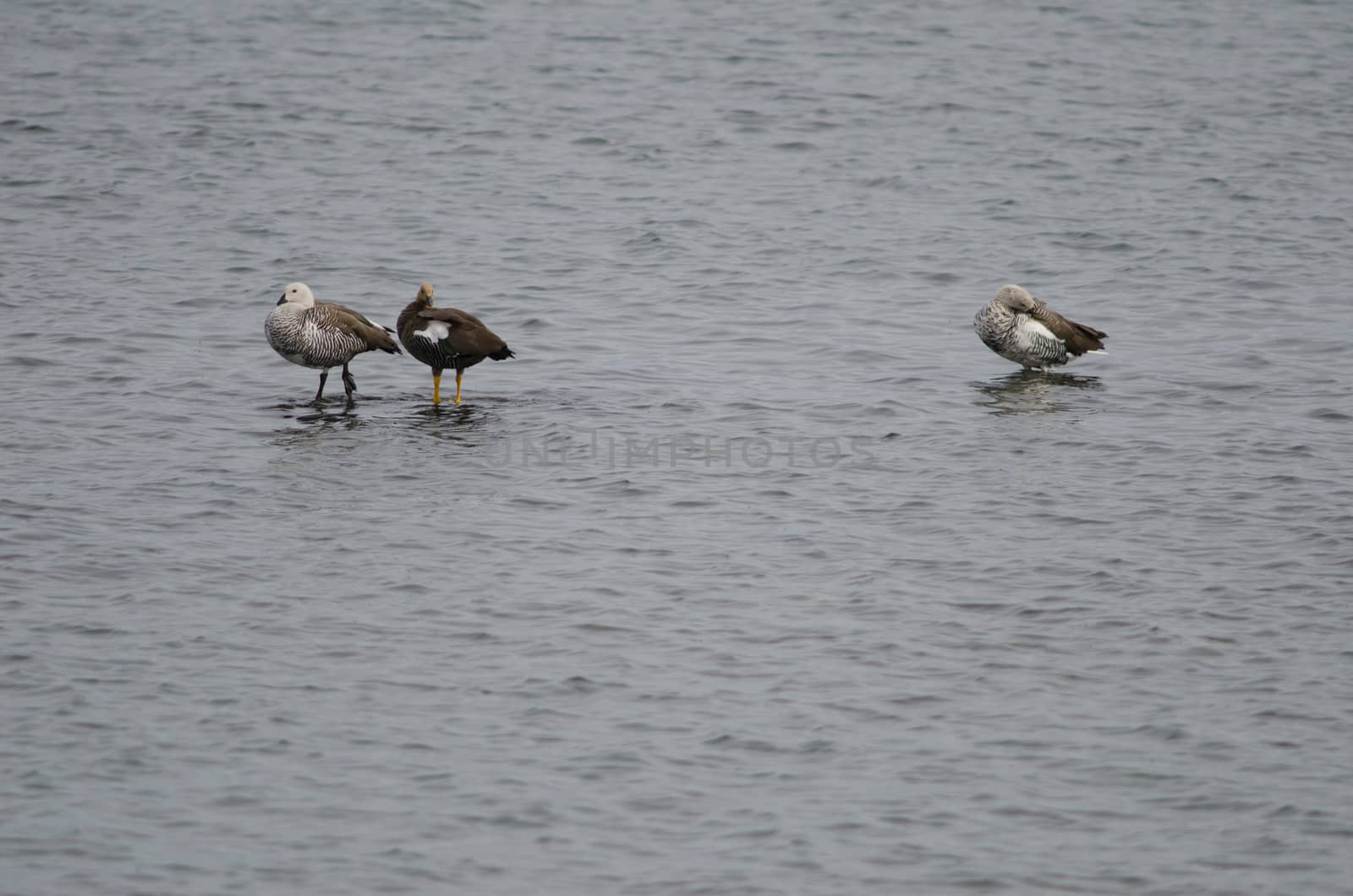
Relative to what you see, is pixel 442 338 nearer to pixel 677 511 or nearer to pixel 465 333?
pixel 465 333

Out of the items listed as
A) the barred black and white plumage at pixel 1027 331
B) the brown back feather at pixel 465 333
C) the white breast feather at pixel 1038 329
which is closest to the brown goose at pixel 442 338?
the brown back feather at pixel 465 333

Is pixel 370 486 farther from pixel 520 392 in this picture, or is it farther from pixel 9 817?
pixel 9 817

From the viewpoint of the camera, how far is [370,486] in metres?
12.7

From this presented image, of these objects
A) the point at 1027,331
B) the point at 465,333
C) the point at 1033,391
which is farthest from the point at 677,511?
the point at 1027,331

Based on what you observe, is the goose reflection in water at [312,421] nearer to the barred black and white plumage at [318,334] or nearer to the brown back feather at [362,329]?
the barred black and white plumage at [318,334]

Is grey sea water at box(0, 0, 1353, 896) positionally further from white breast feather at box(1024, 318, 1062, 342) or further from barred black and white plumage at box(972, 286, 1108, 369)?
white breast feather at box(1024, 318, 1062, 342)

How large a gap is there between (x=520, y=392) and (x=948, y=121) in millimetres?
15989

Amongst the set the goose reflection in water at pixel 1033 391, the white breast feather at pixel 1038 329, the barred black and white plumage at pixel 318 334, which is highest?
the white breast feather at pixel 1038 329

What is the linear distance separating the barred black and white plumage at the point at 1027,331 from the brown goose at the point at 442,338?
537cm

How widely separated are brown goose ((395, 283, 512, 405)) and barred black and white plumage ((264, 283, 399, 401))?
1.42 feet

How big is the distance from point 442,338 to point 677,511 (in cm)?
371

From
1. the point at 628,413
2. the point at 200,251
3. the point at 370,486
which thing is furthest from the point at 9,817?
the point at 200,251

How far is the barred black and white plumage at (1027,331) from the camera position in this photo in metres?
16.5

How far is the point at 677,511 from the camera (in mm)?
12453
